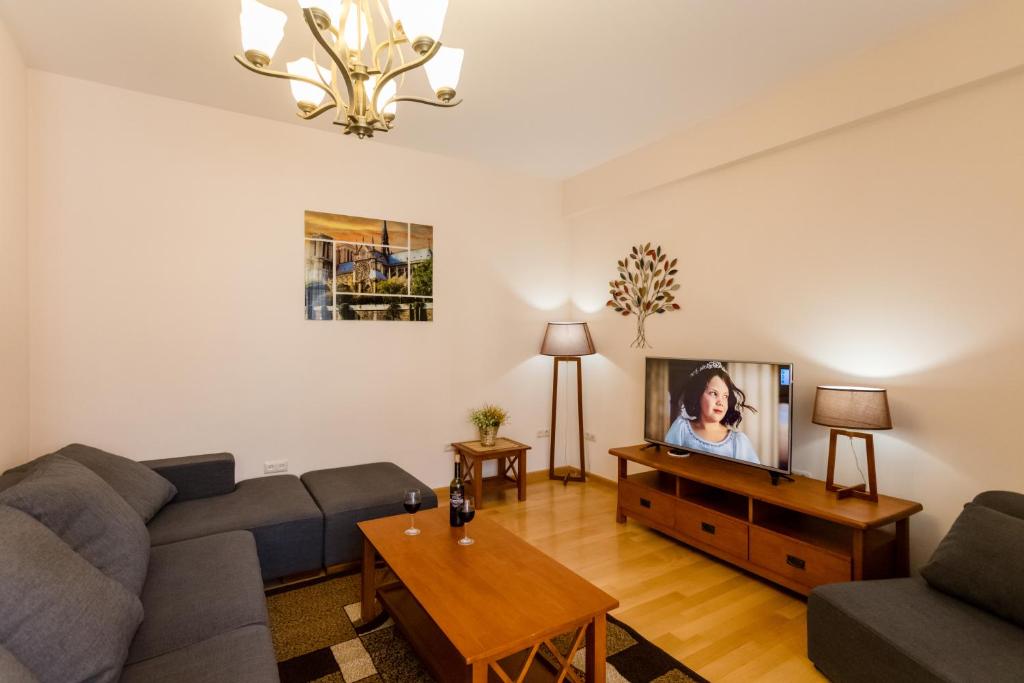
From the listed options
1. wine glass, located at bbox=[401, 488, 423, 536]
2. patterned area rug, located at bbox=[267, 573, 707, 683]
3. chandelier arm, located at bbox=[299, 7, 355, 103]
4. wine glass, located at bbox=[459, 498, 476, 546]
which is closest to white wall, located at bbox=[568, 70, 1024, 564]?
Result: patterned area rug, located at bbox=[267, 573, 707, 683]

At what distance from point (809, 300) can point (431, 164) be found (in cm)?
298

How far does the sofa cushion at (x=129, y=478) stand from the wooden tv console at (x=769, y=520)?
9.23 feet

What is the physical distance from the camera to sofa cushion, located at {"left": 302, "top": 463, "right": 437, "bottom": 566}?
2.79 meters

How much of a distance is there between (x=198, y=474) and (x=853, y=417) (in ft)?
11.8

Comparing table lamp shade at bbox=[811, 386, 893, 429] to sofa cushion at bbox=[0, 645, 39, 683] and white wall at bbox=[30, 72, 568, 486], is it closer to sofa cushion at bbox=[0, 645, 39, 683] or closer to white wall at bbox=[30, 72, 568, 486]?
white wall at bbox=[30, 72, 568, 486]

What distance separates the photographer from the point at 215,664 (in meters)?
1.46

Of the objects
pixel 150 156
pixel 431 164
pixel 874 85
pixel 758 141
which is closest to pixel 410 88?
pixel 431 164

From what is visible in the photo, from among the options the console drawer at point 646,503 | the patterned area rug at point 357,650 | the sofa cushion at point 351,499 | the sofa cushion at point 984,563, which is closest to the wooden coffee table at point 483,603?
the patterned area rug at point 357,650

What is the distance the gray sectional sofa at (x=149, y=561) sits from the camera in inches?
48.5

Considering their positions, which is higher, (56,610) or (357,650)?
(56,610)

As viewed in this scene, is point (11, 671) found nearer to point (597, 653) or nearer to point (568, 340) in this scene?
point (597, 653)

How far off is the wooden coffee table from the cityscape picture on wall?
1884mm

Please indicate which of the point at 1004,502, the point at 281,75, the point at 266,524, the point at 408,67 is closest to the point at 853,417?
the point at 1004,502

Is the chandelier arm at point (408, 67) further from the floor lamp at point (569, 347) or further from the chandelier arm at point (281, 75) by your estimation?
the floor lamp at point (569, 347)
